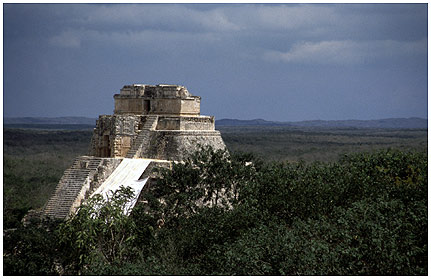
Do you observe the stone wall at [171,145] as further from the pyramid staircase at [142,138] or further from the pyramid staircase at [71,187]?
the pyramid staircase at [71,187]

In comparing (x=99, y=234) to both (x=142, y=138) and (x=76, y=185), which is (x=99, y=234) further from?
(x=142, y=138)

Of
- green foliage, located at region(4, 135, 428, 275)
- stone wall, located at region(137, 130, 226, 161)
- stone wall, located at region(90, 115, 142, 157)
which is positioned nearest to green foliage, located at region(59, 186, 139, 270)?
green foliage, located at region(4, 135, 428, 275)

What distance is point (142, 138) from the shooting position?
70.0ft

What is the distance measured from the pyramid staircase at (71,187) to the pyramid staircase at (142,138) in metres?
1.02

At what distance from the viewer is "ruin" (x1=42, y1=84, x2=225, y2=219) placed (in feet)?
65.8

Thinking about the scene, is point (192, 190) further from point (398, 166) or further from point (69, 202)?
point (398, 166)

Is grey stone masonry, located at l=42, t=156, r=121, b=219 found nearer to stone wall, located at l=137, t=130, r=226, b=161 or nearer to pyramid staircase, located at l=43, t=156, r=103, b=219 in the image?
pyramid staircase, located at l=43, t=156, r=103, b=219

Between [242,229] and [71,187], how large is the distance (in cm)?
658

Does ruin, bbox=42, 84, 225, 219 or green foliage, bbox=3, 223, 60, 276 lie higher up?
ruin, bbox=42, 84, 225, 219

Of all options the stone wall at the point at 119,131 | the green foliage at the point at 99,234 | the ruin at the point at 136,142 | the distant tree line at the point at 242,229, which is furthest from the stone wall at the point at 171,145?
the green foliage at the point at 99,234

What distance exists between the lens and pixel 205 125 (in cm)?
2245

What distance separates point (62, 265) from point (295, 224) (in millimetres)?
5687

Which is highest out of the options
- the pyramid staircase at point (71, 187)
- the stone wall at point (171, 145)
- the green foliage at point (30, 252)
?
the stone wall at point (171, 145)

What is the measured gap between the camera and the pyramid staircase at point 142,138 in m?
21.2
